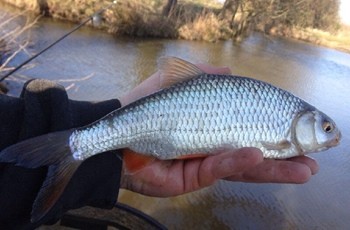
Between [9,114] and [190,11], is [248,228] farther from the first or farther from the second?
[190,11]

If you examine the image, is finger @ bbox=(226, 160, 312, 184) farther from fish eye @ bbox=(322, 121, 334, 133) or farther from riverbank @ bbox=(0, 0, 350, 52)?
riverbank @ bbox=(0, 0, 350, 52)

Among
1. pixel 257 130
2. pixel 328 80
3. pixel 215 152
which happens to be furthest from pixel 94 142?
pixel 328 80

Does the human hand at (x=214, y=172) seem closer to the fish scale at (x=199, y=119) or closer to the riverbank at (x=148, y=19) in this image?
the fish scale at (x=199, y=119)

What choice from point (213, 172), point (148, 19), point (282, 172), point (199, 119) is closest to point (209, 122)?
point (199, 119)

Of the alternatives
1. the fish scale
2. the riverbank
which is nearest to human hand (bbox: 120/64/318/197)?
the fish scale

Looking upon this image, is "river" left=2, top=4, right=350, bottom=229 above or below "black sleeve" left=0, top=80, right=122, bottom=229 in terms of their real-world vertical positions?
below

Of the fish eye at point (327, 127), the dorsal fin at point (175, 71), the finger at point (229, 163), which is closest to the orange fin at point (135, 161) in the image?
the finger at point (229, 163)

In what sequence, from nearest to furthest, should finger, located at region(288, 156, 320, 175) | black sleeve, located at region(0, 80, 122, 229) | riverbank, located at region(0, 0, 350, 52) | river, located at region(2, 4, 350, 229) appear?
1. black sleeve, located at region(0, 80, 122, 229)
2. finger, located at region(288, 156, 320, 175)
3. river, located at region(2, 4, 350, 229)
4. riverbank, located at region(0, 0, 350, 52)
